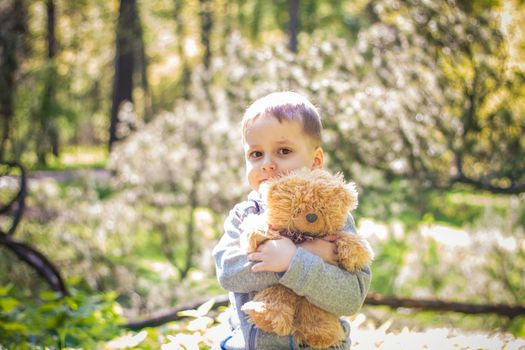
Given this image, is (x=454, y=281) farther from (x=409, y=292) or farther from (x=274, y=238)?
(x=274, y=238)

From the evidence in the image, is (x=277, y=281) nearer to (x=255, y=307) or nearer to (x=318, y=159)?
(x=255, y=307)

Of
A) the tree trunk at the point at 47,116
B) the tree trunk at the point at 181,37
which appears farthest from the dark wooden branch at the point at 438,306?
the tree trunk at the point at 181,37

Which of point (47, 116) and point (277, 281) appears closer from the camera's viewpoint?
point (277, 281)

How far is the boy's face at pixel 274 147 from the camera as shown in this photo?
1.98 metres

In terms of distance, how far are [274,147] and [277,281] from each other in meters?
0.47

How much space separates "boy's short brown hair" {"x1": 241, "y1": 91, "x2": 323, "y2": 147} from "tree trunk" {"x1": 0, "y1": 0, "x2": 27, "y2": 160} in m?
4.69

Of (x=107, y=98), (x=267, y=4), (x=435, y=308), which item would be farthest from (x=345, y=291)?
(x=107, y=98)

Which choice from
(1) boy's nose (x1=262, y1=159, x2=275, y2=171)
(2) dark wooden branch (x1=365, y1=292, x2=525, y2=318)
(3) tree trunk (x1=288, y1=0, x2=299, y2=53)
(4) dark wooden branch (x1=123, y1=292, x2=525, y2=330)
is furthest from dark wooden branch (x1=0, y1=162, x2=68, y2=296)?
(3) tree trunk (x1=288, y1=0, x2=299, y2=53)

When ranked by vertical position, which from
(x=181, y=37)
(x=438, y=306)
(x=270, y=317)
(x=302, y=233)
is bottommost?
(x=438, y=306)

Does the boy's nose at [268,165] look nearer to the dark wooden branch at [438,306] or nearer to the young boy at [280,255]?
the young boy at [280,255]

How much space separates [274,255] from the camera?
1855 mm

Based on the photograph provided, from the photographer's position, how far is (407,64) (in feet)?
16.4

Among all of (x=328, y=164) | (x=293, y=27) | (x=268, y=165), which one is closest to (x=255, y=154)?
(x=268, y=165)

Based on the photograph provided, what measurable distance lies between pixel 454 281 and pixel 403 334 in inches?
178
